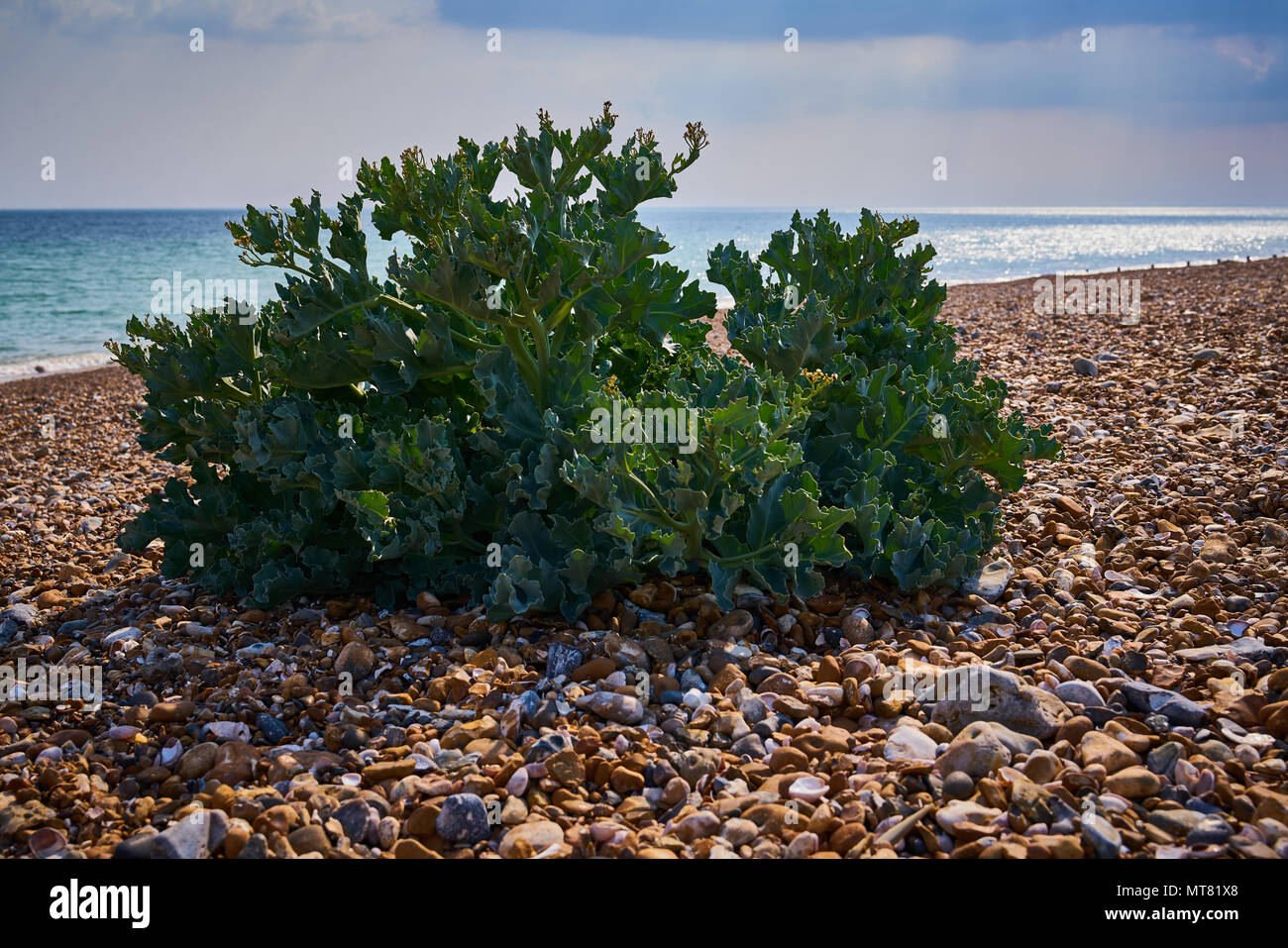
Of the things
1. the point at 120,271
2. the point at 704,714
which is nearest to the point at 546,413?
the point at 704,714

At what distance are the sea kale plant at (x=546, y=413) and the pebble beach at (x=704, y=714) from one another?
202 millimetres

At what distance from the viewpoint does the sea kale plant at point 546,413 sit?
286 centimetres

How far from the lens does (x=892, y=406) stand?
3330mm

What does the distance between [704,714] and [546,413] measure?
104cm

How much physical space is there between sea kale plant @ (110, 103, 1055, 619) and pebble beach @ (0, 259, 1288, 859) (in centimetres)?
20


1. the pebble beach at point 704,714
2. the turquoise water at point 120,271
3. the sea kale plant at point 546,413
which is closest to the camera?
the pebble beach at point 704,714

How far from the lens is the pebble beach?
6.84ft

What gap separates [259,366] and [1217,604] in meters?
3.36

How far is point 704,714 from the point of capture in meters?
2.53

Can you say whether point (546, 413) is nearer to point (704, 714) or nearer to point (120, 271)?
point (704, 714)

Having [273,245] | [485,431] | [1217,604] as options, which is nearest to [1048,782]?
[1217,604]

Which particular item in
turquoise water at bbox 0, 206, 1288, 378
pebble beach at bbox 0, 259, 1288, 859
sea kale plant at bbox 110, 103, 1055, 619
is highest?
turquoise water at bbox 0, 206, 1288, 378
